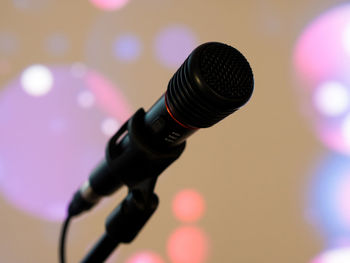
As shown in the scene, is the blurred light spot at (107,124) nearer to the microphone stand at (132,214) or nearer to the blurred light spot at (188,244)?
the blurred light spot at (188,244)

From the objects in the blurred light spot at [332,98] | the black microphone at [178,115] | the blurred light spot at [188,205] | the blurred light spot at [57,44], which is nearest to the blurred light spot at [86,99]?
the blurred light spot at [57,44]

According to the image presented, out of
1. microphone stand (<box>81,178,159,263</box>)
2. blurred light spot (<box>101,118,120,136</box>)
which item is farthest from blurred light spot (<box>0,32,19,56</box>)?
microphone stand (<box>81,178,159,263</box>)

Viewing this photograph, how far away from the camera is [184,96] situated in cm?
34

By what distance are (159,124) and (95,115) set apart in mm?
673

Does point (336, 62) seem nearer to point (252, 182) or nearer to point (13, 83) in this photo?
point (252, 182)

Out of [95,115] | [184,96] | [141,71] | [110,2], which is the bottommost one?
[95,115]

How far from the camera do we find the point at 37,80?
1017 mm

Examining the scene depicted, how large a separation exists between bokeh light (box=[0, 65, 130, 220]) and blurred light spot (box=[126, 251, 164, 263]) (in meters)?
0.28

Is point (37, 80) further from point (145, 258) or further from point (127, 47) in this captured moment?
point (145, 258)

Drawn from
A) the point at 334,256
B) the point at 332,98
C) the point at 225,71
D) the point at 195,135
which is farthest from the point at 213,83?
the point at 334,256

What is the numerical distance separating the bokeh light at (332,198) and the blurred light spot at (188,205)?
1.07 feet

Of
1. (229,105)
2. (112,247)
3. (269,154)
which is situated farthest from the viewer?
(269,154)

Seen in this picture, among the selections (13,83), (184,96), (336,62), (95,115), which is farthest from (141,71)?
(184,96)

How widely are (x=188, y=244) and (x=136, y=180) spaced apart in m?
0.67
